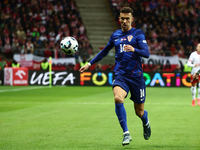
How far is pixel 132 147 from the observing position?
5699mm

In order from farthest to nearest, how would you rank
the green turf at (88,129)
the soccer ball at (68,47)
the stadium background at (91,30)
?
the stadium background at (91,30), the soccer ball at (68,47), the green turf at (88,129)

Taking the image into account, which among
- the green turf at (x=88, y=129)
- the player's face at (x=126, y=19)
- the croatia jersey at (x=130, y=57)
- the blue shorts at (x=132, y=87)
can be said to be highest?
the player's face at (x=126, y=19)

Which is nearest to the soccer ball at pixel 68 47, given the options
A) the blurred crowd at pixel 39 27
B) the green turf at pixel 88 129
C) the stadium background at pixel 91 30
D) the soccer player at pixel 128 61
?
the soccer player at pixel 128 61

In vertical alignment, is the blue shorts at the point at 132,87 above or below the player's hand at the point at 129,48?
below

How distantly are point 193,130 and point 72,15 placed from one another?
22993 mm

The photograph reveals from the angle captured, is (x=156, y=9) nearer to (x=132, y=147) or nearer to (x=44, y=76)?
(x=44, y=76)

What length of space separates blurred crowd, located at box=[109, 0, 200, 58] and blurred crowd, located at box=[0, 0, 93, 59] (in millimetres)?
4500

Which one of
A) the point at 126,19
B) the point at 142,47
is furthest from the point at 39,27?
the point at 142,47

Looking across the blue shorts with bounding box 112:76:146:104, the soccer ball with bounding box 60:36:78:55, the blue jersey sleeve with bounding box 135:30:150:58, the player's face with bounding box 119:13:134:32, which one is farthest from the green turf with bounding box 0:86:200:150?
the player's face with bounding box 119:13:134:32

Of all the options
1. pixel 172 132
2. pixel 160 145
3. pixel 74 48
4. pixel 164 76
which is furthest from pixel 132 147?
pixel 164 76

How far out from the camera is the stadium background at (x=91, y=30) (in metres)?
22.9

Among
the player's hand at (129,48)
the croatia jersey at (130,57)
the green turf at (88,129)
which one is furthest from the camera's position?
the croatia jersey at (130,57)

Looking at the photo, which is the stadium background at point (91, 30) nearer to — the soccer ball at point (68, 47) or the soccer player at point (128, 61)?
the soccer ball at point (68, 47)

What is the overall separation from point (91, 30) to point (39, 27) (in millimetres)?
5106
